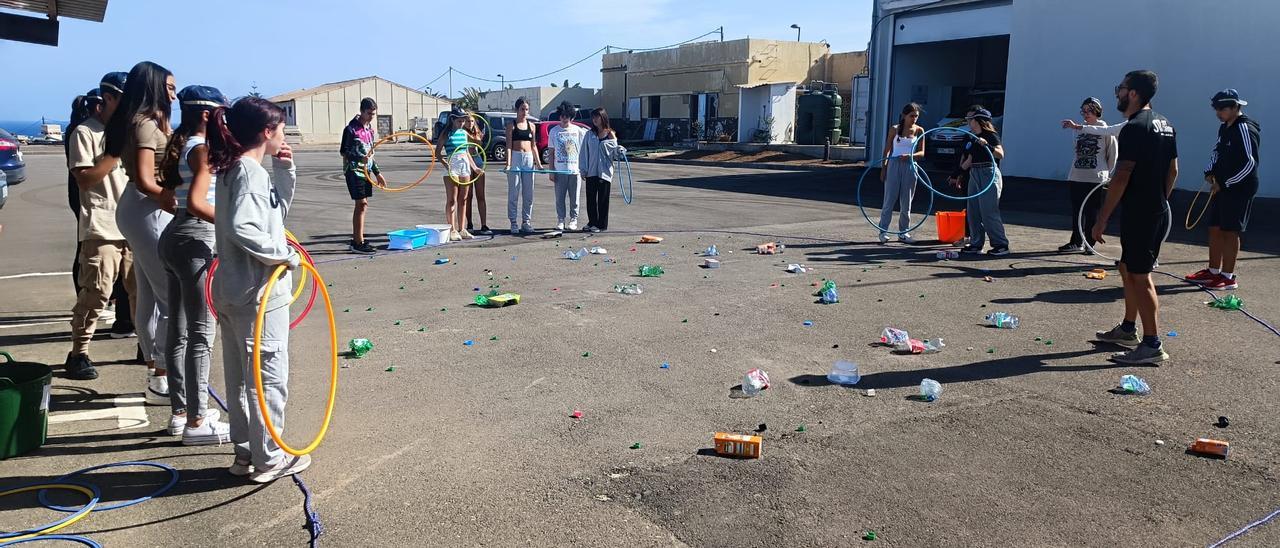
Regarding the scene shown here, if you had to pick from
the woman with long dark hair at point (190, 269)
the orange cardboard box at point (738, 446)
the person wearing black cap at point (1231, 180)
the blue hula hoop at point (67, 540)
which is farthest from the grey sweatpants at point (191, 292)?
the person wearing black cap at point (1231, 180)

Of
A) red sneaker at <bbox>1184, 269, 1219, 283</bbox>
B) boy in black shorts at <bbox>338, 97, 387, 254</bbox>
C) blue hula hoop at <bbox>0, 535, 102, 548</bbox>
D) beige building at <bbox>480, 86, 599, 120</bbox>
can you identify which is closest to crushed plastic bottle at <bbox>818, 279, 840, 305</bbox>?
red sneaker at <bbox>1184, 269, 1219, 283</bbox>

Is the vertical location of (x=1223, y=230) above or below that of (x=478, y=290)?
above

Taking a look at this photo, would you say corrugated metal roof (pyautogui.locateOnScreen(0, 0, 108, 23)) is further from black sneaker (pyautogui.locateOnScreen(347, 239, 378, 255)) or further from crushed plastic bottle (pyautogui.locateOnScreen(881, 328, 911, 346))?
crushed plastic bottle (pyautogui.locateOnScreen(881, 328, 911, 346))

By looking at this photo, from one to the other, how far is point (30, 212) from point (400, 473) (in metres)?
15.7

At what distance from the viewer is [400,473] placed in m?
4.48

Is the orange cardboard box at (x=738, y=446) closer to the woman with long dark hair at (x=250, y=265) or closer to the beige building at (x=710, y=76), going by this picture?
the woman with long dark hair at (x=250, y=265)

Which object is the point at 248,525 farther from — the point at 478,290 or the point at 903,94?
the point at 903,94

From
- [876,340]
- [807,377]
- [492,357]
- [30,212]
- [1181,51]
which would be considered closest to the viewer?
[807,377]

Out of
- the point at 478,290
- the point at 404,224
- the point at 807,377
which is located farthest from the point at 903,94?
the point at 807,377

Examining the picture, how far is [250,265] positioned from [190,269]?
2.34 ft

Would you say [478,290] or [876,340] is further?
[478,290]

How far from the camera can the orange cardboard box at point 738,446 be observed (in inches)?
183

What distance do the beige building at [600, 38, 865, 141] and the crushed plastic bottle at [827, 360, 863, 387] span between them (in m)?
37.2

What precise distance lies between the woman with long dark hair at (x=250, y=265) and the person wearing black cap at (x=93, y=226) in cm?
205
